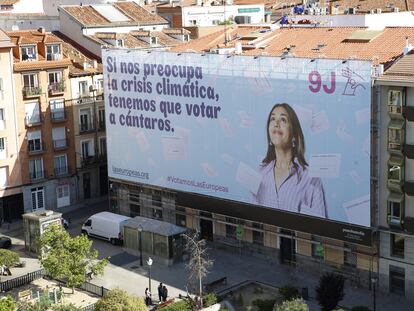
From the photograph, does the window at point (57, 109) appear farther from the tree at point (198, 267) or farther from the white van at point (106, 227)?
the tree at point (198, 267)

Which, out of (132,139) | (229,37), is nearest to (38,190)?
(132,139)

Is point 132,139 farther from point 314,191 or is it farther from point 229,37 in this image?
point 314,191

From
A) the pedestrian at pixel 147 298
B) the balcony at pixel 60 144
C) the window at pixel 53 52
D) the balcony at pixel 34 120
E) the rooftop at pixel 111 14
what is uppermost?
the rooftop at pixel 111 14

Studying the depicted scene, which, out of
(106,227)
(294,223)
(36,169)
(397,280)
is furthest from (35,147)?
(397,280)

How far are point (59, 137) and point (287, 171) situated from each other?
26.2 m

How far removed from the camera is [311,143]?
51.7 meters

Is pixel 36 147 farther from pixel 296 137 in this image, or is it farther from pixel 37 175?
pixel 296 137

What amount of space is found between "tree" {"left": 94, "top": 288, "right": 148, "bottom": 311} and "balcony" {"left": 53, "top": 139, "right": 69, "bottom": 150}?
2846 cm

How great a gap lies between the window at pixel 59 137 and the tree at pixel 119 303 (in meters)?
28.6

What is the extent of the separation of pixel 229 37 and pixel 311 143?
18.4 metres

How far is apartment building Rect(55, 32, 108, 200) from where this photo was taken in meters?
72.8

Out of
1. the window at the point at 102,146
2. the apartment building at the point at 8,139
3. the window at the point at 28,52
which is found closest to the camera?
the apartment building at the point at 8,139

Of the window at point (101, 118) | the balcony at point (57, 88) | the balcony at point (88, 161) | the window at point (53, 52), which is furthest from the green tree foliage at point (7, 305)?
the window at point (101, 118)

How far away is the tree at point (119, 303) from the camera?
145 ft
